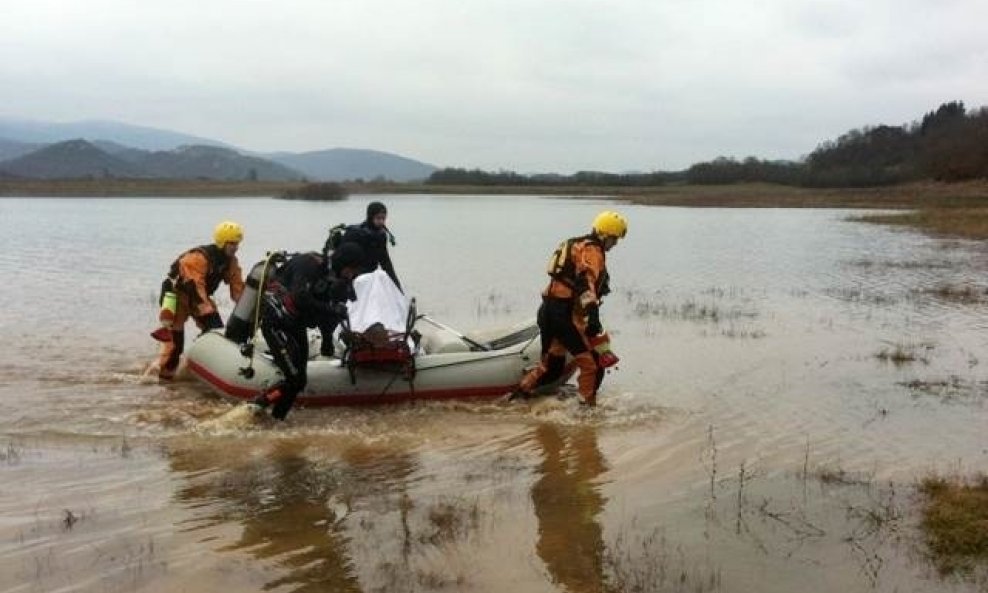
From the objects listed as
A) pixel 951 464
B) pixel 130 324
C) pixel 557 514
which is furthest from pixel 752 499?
pixel 130 324

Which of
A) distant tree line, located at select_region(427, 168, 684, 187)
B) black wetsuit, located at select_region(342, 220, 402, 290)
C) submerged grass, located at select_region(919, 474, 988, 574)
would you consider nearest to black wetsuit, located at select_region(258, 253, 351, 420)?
black wetsuit, located at select_region(342, 220, 402, 290)

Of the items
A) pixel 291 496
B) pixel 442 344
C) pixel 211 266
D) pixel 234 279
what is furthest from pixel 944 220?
pixel 291 496

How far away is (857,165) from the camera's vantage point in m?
87.8

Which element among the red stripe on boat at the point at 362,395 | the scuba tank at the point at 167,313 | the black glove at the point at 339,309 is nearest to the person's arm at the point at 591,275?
the red stripe on boat at the point at 362,395

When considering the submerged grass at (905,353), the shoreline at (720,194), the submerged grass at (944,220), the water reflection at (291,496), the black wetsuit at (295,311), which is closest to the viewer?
the water reflection at (291,496)

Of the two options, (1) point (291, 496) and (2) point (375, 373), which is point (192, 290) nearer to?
(2) point (375, 373)

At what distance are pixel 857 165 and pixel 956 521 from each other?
89036mm

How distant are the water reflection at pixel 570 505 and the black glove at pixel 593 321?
3.01 ft

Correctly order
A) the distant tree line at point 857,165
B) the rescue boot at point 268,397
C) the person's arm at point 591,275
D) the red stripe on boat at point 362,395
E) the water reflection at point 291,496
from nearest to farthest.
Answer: the water reflection at point 291,496 < the rescue boot at point 268,397 < the person's arm at point 591,275 < the red stripe on boat at point 362,395 < the distant tree line at point 857,165

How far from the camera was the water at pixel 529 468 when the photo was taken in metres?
4.89

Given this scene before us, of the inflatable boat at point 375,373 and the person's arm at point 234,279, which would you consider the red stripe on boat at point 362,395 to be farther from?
the person's arm at point 234,279

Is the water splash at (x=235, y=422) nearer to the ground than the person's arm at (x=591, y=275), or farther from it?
nearer to the ground

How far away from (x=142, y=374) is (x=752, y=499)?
21.6 feet

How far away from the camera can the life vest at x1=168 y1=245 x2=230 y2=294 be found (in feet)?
30.6
